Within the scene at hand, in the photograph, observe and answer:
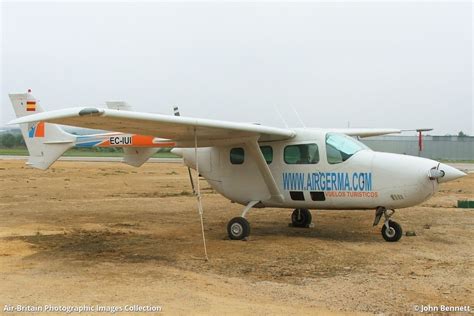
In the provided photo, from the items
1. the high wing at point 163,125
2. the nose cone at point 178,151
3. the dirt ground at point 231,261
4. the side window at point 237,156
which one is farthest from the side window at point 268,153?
the nose cone at point 178,151

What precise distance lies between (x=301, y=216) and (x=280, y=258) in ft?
13.1

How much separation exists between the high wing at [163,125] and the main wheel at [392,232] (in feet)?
9.01

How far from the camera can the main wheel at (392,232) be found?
10531 millimetres

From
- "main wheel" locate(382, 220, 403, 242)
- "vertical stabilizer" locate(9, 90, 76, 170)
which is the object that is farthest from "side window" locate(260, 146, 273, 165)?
"vertical stabilizer" locate(9, 90, 76, 170)

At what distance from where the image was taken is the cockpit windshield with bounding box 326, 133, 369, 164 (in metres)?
10.8

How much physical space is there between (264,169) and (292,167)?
0.63 meters

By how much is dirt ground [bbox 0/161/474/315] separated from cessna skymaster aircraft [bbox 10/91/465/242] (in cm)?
85

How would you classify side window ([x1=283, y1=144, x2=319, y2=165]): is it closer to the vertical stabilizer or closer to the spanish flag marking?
the vertical stabilizer

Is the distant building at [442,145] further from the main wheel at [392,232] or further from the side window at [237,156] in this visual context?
the main wheel at [392,232]

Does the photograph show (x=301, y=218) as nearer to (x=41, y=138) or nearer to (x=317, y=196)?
(x=317, y=196)

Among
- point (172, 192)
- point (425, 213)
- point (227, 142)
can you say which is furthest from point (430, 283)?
point (172, 192)

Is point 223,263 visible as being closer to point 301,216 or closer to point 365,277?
point 365,277

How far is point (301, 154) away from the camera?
11273mm

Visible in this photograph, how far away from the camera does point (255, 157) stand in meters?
11.1
